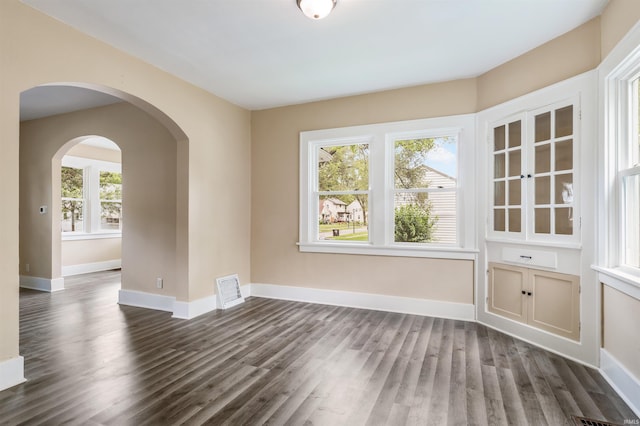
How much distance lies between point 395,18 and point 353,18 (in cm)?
35

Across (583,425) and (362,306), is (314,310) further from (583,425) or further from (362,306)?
(583,425)

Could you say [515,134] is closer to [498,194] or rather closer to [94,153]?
[498,194]

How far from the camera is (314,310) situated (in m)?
4.37

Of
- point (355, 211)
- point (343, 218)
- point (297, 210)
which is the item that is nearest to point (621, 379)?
point (355, 211)

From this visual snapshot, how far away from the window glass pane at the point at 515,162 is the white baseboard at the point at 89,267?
8.05 m

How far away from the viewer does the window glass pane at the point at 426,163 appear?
4.11 m

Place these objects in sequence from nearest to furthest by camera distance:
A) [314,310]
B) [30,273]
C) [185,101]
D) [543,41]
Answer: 1. [543,41]
2. [185,101]
3. [314,310]
4. [30,273]

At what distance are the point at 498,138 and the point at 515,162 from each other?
1.21 feet

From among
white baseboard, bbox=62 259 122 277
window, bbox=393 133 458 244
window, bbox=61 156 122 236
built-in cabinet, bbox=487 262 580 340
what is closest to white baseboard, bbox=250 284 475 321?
built-in cabinet, bbox=487 262 580 340

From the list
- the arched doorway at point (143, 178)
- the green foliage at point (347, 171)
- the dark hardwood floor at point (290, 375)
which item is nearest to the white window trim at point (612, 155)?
the dark hardwood floor at point (290, 375)

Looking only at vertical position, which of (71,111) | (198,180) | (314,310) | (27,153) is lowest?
(314,310)

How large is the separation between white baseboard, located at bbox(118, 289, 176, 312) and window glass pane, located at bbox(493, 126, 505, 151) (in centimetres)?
436

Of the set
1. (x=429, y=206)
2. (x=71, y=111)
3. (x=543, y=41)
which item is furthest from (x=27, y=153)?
(x=543, y=41)

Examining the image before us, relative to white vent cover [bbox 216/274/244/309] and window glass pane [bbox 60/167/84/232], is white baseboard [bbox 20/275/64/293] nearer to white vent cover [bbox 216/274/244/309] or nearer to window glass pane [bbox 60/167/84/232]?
window glass pane [bbox 60/167/84/232]
